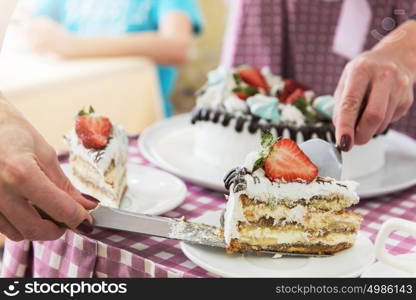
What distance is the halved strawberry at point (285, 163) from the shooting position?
1123 millimetres

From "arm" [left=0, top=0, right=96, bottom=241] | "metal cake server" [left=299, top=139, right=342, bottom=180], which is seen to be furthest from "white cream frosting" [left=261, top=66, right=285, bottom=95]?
"arm" [left=0, top=0, right=96, bottom=241]

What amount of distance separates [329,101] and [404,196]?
34cm

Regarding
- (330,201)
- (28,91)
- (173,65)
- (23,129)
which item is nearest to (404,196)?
(330,201)

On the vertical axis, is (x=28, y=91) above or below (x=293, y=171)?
below

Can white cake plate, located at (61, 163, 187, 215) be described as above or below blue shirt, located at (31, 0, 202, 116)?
below

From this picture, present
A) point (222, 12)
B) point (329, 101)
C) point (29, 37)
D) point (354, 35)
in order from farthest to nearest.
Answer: point (222, 12) → point (29, 37) → point (354, 35) → point (329, 101)

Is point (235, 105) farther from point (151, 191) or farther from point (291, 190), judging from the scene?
point (291, 190)

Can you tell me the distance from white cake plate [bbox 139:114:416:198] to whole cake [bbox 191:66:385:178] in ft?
0.12

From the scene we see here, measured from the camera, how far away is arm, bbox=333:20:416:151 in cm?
138

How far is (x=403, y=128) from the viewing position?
2.21m

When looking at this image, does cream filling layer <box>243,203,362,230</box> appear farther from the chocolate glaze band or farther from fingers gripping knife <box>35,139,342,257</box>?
the chocolate glaze band

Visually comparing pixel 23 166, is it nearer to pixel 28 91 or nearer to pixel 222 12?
pixel 28 91

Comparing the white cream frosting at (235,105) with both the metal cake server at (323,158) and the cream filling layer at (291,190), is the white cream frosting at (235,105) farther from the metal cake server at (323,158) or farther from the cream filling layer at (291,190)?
the cream filling layer at (291,190)

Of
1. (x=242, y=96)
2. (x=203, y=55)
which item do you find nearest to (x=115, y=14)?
(x=203, y=55)
